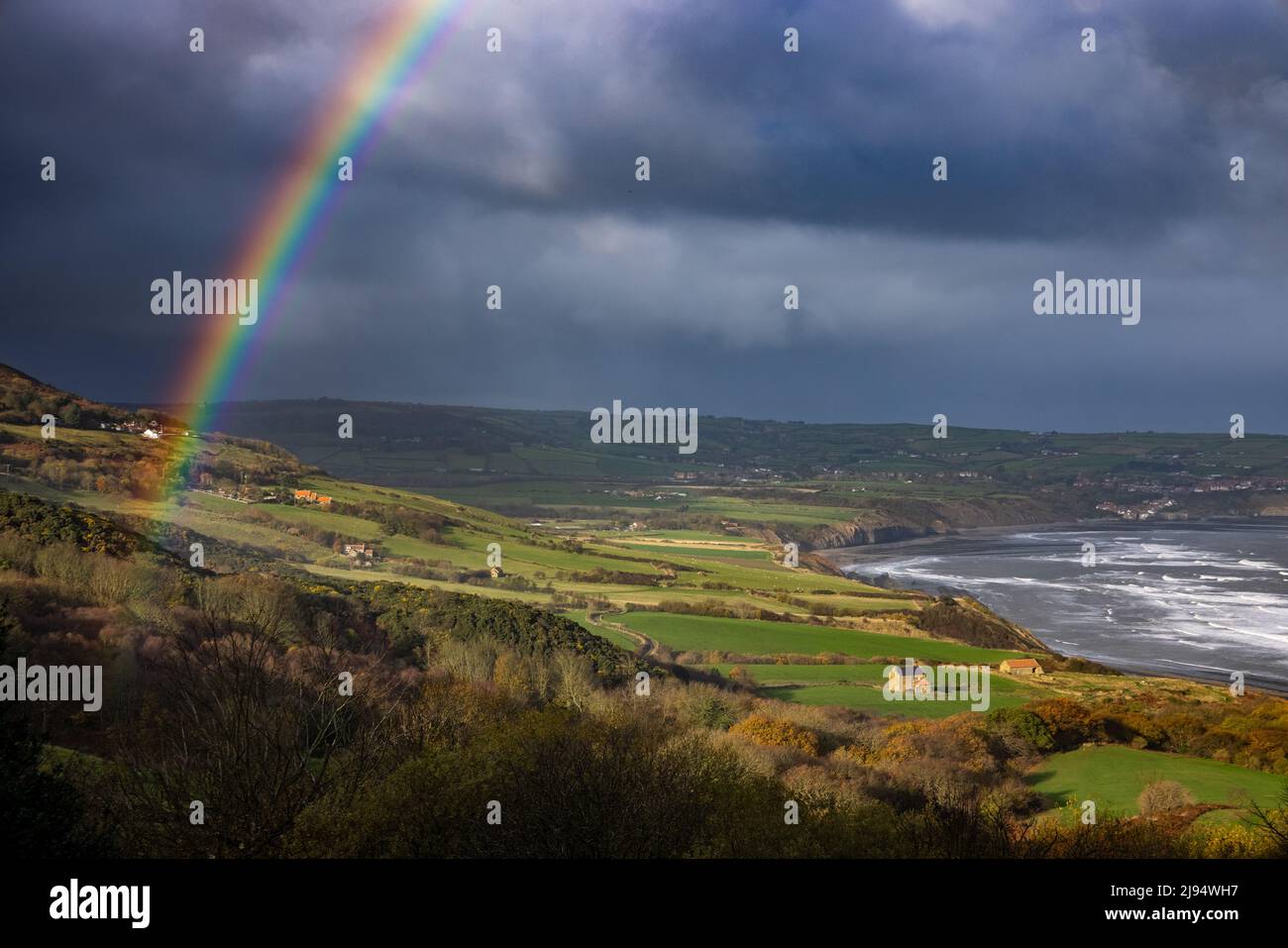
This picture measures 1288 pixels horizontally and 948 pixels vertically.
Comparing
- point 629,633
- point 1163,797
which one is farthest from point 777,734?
point 629,633

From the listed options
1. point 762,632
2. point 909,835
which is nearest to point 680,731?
point 909,835

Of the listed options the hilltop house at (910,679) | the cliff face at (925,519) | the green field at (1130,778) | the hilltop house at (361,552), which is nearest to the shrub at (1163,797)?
the green field at (1130,778)

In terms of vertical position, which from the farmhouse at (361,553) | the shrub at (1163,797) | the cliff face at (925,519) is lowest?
the shrub at (1163,797)

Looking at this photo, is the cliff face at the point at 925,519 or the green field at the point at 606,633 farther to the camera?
the cliff face at the point at 925,519

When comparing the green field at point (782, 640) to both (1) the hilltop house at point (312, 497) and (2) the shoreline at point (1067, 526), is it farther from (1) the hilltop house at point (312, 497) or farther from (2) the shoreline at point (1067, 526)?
(2) the shoreline at point (1067, 526)

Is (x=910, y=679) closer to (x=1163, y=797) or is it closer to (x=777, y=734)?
(x=777, y=734)
